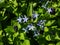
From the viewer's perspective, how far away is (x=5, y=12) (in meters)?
1.54

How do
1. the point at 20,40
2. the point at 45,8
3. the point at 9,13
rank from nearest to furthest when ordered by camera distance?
1. the point at 20,40
2. the point at 45,8
3. the point at 9,13

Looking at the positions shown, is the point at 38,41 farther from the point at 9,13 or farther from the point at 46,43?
the point at 9,13

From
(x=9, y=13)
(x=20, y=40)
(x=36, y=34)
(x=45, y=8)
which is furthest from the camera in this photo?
(x=9, y=13)

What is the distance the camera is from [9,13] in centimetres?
154

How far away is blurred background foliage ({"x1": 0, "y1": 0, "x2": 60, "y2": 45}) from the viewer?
4.08 feet

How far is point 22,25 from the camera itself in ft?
4.39

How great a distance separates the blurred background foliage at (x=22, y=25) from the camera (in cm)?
124

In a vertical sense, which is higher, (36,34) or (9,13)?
(9,13)

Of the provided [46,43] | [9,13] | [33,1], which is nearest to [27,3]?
[33,1]

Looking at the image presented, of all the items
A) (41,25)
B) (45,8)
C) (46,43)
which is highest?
(45,8)

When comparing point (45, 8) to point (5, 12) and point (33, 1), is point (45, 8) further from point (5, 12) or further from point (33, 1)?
point (5, 12)

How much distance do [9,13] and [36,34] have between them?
1.27 feet

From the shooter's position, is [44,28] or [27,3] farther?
[27,3]

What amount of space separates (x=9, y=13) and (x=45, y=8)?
0.37 metres
